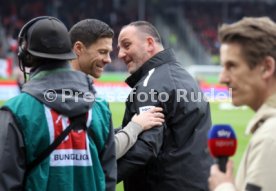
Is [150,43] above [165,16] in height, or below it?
above

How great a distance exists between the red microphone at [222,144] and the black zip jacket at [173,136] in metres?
1.71

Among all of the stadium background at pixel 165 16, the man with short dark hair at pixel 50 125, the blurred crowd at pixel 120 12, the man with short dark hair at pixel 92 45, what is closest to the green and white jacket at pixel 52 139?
the man with short dark hair at pixel 50 125

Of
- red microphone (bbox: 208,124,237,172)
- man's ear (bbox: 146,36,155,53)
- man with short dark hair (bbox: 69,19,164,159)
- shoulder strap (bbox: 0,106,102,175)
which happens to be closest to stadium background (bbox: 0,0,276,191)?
man's ear (bbox: 146,36,155,53)

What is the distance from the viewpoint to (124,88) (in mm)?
24625

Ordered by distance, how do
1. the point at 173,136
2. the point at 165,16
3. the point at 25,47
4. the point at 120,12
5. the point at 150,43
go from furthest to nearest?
1. the point at 120,12
2. the point at 165,16
3. the point at 150,43
4. the point at 173,136
5. the point at 25,47

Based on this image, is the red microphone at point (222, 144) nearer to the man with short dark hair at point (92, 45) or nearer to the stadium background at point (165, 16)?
the man with short dark hair at point (92, 45)

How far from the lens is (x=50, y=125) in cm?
327

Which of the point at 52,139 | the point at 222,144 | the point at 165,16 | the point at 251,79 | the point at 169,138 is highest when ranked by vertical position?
the point at 251,79

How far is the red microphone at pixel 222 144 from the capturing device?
253cm

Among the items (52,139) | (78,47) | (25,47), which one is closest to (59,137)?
(52,139)

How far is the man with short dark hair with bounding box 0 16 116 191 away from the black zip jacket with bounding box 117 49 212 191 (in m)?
0.88

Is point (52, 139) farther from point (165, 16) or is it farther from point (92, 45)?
point (165, 16)

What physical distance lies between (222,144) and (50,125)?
105 cm

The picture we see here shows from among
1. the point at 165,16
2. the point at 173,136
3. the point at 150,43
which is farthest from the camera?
the point at 165,16
